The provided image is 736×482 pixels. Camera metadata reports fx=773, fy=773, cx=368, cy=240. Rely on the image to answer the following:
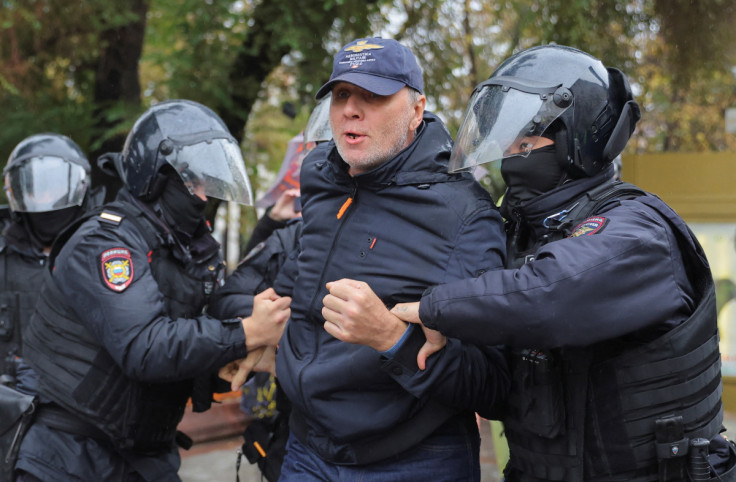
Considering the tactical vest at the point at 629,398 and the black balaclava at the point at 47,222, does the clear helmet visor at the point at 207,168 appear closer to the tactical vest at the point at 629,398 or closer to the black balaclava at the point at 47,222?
the tactical vest at the point at 629,398

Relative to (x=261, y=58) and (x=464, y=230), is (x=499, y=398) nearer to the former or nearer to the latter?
(x=464, y=230)

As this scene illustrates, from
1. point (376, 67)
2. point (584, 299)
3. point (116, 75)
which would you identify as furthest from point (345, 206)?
point (116, 75)

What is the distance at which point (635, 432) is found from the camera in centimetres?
201

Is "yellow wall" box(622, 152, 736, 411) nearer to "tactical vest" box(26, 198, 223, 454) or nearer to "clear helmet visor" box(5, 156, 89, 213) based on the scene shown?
"clear helmet visor" box(5, 156, 89, 213)

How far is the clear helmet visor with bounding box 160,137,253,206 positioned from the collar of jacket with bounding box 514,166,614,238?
126cm

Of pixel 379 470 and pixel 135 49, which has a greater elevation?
pixel 135 49

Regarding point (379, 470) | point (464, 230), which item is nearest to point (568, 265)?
point (464, 230)

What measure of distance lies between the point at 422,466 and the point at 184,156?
1.56 meters

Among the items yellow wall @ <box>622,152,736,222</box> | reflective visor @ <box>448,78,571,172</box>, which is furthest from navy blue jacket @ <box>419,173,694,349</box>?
yellow wall @ <box>622,152,736,222</box>

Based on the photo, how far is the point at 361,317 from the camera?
2.13m

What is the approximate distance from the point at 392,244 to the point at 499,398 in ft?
1.87

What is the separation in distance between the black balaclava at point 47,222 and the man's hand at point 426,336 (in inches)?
116

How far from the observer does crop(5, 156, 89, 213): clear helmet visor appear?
171 inches

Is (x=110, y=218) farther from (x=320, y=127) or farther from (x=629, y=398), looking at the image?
(x=629, y=398)
